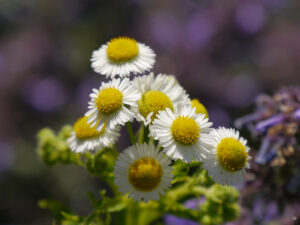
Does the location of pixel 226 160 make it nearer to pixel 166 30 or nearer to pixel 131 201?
pixel 131 201

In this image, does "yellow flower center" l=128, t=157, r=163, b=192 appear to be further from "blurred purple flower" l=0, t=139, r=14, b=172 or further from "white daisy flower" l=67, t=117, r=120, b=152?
"blurred purple flower" l=0, t=139, r=14, b=172

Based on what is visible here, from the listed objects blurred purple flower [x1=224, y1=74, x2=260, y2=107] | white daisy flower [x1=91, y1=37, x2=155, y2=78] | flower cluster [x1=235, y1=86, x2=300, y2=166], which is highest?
blurred purple flower [x1=224, y1=74, x2=260, y2=107]

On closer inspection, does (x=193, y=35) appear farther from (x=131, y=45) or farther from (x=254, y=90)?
(x=131, y=45)

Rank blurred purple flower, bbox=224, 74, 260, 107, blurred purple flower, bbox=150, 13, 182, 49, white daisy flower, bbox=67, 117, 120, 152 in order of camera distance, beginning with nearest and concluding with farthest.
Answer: white daisy flower, bbox=67, 117, 120, 152, blurred purple flower, bbox=224, 74, 260, 107, blurred purple flower, bbox=150, 13, 182, 49

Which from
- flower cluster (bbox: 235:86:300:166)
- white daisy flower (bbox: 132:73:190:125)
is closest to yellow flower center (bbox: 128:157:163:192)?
white daisy flower (bbox: 132:73:190:125)

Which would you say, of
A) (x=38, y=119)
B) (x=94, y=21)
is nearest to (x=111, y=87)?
(x=38, y=119)

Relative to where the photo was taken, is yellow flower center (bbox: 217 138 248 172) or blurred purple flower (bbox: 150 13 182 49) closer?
yellow flower center (bbox: 217 138 248 172)

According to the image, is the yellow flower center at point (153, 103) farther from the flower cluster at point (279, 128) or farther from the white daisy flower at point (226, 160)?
the flower cluster at point (279, 128)
